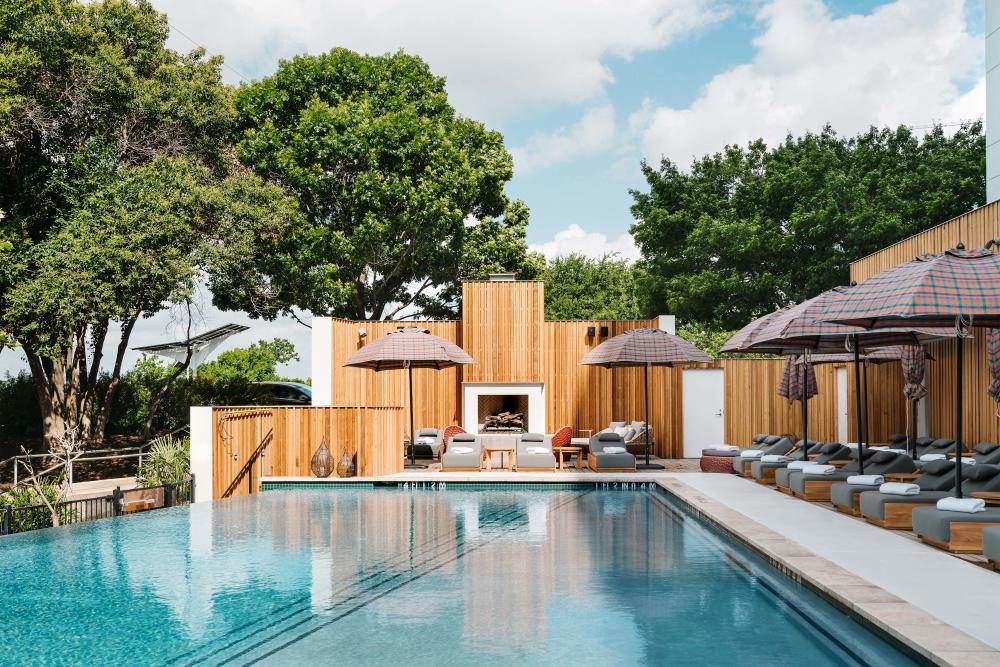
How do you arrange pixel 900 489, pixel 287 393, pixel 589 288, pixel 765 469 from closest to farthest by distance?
pixel 900 489 → pixel 765 469 → pixel 287 393 → pixel 589 288

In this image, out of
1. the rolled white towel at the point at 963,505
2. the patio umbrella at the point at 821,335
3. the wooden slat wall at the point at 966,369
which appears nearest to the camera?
the rolled white towel at the point at 963,505

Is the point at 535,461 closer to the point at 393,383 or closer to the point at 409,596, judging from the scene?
the point at 393,383

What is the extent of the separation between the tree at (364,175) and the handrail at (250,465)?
8.79 metres

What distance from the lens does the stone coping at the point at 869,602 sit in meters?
3.92

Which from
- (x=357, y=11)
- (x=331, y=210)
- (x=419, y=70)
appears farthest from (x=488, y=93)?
(x=331, y=210)

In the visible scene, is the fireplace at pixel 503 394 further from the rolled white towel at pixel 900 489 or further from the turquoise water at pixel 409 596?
the rolled white towel at pixel 900 489

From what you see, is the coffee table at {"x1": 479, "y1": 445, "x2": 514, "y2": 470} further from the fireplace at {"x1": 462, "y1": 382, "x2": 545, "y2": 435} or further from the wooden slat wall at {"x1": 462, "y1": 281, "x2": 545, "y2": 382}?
the wooden slat wall at {"x1": 462, "y1": 281, "x2": 545, "y2": 382}

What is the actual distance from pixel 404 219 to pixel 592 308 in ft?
58.2

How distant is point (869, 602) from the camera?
192 inches

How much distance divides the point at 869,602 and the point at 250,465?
953cm

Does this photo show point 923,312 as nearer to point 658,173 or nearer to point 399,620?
point 399,620

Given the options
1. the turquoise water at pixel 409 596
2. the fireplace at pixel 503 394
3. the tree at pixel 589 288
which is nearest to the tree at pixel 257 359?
the tree at pixel 589 288

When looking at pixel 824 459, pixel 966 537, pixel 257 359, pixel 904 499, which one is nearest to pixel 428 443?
pixel 824 459

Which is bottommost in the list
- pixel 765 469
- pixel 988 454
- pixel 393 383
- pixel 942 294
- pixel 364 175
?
pixel 765 469
